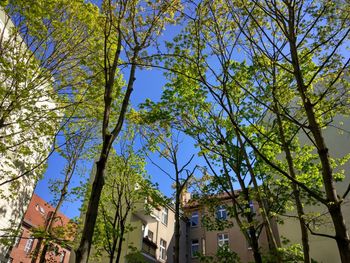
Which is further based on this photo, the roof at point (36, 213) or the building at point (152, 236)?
the roof at point (36, 213)

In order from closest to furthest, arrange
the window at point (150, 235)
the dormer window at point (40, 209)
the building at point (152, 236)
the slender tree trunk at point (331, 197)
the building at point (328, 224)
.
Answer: the slender tree trunk at point (331, 197) < the building at point (328, 224) < the building at point (152, 236) < the window at point (150, 235) < the dormer window at point (40, 209)

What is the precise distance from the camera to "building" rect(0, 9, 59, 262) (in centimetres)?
919

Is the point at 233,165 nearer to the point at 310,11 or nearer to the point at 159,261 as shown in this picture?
the point at 310,11

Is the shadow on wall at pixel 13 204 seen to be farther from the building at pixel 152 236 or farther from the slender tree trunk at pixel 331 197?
the slender tree trunk at pixel 331 197

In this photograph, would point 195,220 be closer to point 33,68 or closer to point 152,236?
point 152,236

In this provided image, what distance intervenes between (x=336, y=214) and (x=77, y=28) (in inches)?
385

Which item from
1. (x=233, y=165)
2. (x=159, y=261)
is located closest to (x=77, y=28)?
(x=233, y=165)

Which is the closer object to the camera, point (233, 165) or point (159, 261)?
point (233, 165)

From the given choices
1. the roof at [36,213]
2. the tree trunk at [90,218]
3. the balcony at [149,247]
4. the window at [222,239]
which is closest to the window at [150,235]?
the balcony at [149,247]

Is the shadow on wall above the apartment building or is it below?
below

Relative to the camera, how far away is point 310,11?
7.26 metres

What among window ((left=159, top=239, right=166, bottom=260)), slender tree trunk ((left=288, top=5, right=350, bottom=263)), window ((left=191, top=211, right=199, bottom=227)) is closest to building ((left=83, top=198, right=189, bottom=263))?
window ((left=159, top=239, right=166, bottom=260))

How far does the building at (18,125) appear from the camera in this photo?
9188 millimetres

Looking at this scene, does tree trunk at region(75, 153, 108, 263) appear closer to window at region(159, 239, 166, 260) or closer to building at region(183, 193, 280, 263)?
building at region(183, 193, 280, 263)
